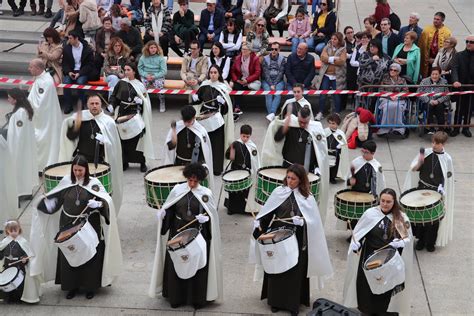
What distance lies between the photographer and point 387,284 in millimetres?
10742

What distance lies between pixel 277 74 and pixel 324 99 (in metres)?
1.00

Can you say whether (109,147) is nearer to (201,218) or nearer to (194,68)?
(201,218)

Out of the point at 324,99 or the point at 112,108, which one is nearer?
the point at 112,108

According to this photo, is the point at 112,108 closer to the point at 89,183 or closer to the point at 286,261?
the point at 89,183

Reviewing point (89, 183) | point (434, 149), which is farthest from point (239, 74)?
point (89, 183)

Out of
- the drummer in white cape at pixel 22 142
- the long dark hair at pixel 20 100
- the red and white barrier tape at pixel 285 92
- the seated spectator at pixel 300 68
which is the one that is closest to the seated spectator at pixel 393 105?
the red and white barrier tape at pixel 285 92

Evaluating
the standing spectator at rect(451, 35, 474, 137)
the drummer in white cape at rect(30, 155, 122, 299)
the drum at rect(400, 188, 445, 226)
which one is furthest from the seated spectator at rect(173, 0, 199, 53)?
the drummer in white cape at rect(30, 155, 122, 299)

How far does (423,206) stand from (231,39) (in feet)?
24.8

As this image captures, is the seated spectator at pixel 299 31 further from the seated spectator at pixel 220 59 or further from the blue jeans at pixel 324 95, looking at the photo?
the seated spectator at pixel 220 59

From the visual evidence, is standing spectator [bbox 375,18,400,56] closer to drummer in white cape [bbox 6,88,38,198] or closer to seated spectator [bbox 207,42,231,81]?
seated spectator [bbox 207,42,231,81]

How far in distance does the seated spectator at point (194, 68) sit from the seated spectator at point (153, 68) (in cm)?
41

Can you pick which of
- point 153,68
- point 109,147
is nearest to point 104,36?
point 153,68

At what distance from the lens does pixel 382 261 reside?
10656 millimetres

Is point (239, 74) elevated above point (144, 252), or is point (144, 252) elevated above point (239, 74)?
point (239, 74)
